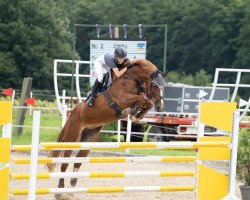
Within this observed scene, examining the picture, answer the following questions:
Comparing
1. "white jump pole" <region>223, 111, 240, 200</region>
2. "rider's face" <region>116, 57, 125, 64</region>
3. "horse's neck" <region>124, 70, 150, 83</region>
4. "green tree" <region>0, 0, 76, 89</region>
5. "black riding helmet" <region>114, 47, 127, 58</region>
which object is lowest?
"green tree" <region>0, 0, 76, 89</region>

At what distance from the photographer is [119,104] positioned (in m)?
13.3

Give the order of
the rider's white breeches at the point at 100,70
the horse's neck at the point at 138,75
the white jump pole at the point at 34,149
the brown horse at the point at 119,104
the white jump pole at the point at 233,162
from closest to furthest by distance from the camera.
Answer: the white jump pole at the point at 34,149, the white jump pole at the point at 233,162, the brown horse at the point at 119,104, the horse's neck at the point at 138,75, the rider's white breeches at the point at 100,70

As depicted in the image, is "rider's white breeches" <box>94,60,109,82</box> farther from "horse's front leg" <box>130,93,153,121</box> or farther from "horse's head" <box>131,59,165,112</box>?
"horse's front leg" <box>130,93,153,121</box>

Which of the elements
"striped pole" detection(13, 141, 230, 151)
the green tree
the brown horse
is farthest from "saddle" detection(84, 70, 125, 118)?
the green tree

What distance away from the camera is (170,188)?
405 inches

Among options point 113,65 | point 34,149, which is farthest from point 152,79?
point 34,149

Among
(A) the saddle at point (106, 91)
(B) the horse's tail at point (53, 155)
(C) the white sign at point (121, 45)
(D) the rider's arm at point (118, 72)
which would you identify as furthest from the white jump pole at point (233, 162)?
(C) the white sign at point (121, 45)

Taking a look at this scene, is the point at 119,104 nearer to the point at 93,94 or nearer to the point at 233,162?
the point at 93,94

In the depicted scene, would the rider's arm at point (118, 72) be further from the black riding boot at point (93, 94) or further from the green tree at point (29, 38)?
the green tree at point (29, 38)

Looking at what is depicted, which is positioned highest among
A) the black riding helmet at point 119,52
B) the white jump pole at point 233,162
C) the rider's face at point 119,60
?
the black riding helmet at point 119,52

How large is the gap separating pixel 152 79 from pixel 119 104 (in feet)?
1.86

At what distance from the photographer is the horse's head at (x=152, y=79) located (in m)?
13.2

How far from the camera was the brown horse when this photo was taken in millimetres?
13180

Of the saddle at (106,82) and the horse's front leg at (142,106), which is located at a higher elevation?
the saddle at (106,82)
